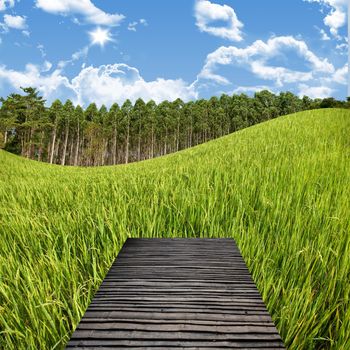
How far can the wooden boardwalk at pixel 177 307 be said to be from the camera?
91 centimetres

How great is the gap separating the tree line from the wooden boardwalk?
50228 millimetres

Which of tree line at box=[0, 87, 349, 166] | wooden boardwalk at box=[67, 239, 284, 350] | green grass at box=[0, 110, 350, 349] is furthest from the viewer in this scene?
tree line at box=[0, 87, 349, 166]

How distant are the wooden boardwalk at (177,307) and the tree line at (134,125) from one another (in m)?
50.2

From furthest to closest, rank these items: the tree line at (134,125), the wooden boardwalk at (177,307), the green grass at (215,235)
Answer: the tree line at (134,125), the green grass at (215,235), the wooden boardwalk at (177,307)

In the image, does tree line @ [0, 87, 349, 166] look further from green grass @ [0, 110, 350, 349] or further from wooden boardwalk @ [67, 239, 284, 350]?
wooden boardwalk @ [67, 239, 284, 350]

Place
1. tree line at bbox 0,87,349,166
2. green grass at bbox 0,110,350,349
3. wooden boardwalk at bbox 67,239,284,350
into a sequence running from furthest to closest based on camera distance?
tree line at bbox 0,87,349,166 < green grass at bbox 0,110,350,349 < wooden boardwalk at bbox 67,239,284,350

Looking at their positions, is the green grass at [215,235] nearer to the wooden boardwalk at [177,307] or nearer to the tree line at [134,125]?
the wooden boardwalk at [177,307]

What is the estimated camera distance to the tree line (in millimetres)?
53531

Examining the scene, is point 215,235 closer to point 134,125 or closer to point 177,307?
point 177,307

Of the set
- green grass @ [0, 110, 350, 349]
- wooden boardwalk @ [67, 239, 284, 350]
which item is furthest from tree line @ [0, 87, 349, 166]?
wooden boardwalk @ [67, 239, 284, 350]

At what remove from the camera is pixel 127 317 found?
1.04 metres

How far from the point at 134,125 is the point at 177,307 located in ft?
189

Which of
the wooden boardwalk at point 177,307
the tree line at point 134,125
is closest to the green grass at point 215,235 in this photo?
the wooden boardwalk at point 177,307

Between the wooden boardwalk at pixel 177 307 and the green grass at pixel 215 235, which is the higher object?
the wooden boardwalk at pixel 177 307
